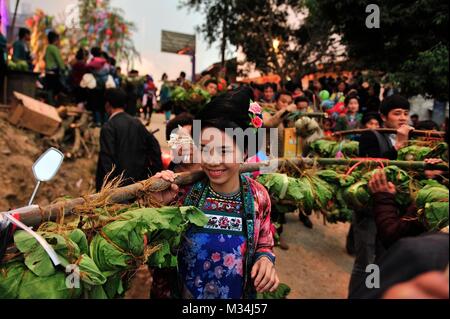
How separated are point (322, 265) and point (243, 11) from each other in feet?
67.4

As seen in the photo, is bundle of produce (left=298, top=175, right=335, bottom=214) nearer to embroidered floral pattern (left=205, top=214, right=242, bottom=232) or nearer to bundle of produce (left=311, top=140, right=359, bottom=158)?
bundle of produce (left=311, top=140, right=359, bottom=158)

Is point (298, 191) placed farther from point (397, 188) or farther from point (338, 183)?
point (397, 188)

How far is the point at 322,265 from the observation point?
17.6 ft

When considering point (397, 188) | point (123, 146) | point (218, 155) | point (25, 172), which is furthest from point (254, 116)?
point (25, 172)

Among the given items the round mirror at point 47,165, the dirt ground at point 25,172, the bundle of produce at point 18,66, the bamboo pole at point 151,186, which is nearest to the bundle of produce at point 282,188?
the bamboo pole at point 151,186

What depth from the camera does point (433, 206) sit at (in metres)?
2.02

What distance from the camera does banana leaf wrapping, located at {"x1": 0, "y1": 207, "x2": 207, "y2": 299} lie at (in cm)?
117

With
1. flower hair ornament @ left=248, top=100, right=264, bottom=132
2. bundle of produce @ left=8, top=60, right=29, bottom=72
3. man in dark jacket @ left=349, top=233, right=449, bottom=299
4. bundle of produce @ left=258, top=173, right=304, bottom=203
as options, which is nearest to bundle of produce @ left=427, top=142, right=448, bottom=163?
bundle of produce @ left=258, top=173, right=304, bottom=203

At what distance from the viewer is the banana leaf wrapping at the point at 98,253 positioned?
3.84 feet

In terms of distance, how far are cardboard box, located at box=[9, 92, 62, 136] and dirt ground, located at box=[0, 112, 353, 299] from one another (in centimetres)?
15
